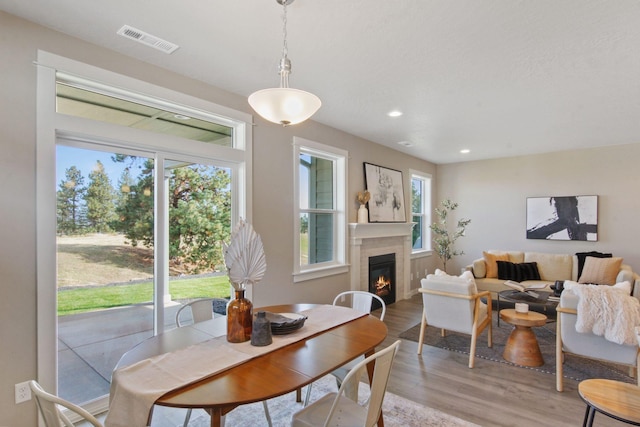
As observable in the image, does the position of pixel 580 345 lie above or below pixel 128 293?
below

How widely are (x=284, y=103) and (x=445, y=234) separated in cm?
512

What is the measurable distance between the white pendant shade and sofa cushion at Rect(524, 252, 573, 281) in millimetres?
5513

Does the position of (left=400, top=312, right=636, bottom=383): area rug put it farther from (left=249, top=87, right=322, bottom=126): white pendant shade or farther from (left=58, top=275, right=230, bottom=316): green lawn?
(left=249, top=87, right=322, bottom=126): white pendant shade

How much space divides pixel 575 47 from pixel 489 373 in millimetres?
2805

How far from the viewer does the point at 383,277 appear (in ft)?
18.1

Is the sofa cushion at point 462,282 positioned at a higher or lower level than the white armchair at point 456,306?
higher

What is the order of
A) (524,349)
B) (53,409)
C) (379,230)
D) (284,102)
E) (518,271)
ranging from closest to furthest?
(53,409) < (284,102) < (524,349) < (379,230) < (518,271)

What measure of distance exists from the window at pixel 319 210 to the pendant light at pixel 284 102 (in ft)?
6.77

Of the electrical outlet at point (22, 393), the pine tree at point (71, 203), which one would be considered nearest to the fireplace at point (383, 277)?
the pine tree at point (71, 203)

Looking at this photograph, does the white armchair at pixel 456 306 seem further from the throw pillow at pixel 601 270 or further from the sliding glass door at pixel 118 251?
the throw pillow at pixel 601 270

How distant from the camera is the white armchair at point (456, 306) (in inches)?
128

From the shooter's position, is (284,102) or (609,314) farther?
(609,314)

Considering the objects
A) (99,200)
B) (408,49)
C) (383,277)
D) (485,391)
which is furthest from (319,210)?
(485,391)

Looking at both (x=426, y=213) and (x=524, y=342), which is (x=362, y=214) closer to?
(x=524, y=342)
